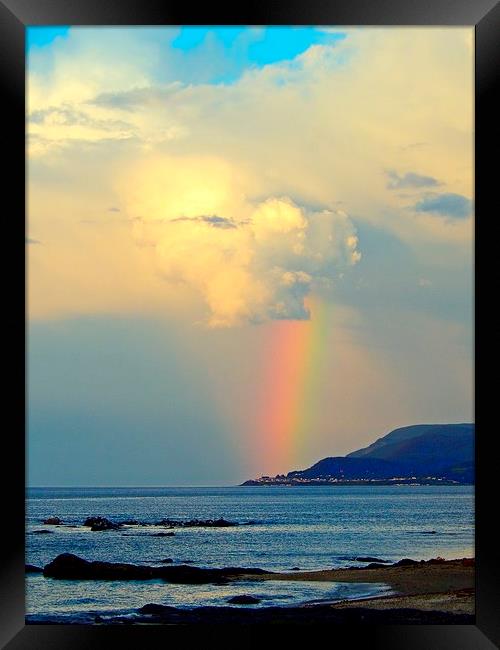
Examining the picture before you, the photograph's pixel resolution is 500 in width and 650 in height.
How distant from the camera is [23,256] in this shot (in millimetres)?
2525

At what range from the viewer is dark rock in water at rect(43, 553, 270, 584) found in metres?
17.0

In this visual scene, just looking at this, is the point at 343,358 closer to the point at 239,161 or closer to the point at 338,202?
the point at 338,202

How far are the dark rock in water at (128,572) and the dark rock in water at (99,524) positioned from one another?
1.01 m

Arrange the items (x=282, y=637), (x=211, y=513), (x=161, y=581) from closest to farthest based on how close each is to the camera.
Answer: (x=282, y=637)
(x=161, y=581)
(x=211, y=513)

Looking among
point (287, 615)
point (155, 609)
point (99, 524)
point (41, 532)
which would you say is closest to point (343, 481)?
point (99, 524)

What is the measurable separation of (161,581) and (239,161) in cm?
1011

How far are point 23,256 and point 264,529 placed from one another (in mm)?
18377

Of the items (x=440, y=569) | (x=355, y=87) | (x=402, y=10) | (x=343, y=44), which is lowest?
(x=440, y=569)

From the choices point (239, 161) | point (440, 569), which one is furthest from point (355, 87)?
point (440, 569)

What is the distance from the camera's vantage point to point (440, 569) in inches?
733

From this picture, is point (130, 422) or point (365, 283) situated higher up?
point (365, 283)

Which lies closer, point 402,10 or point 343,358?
point 402,10

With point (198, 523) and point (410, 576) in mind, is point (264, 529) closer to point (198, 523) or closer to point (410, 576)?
point (198, 523)

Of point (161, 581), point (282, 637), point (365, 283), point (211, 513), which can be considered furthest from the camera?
point (365, 283)
